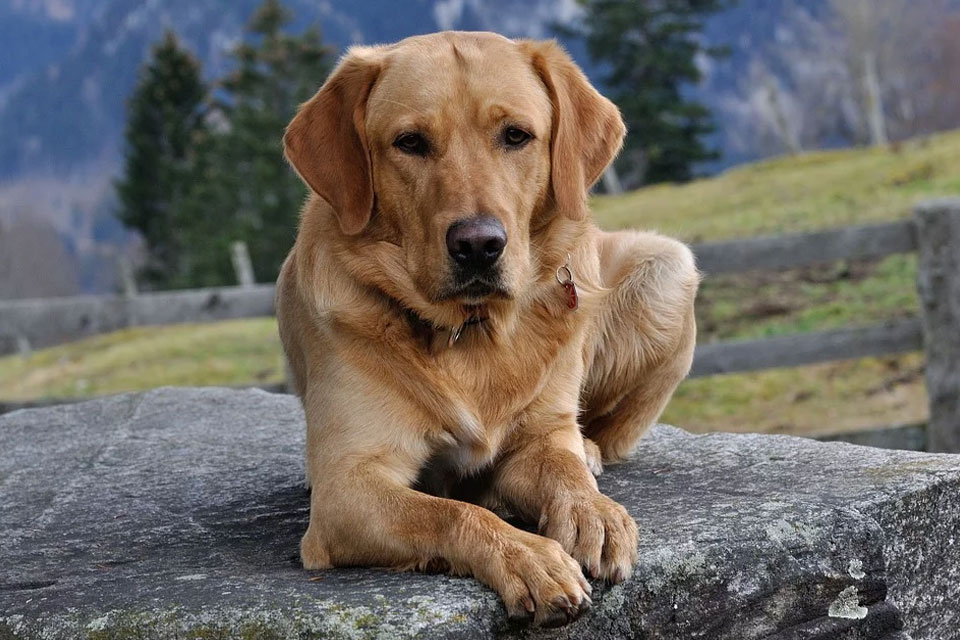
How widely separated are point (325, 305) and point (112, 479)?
133 cm

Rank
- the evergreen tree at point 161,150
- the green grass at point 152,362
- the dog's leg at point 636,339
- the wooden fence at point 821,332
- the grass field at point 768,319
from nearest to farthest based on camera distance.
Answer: the dog's leg at point 636,339, the wooden fence at point 821,332, the grass field at point 768,319, the green grass at point 152,362, the evergreen tree at point 161,150

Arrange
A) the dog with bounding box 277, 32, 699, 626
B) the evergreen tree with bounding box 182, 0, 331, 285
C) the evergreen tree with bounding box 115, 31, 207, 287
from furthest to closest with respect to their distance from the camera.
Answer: the evergreen tree with bounding box 115, 31, 207, 287 < the evergreen tree with bounding box 182, 0, 331, 285 < the dog with bounding box 277, 32, 699, 626

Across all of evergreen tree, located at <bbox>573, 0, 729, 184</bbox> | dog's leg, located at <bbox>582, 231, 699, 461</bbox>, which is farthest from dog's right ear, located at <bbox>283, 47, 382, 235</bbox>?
evergreen tree, located at <bbox>573, 0, 729, 184</bbox>

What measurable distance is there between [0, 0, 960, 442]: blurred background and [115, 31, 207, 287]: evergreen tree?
95 mm

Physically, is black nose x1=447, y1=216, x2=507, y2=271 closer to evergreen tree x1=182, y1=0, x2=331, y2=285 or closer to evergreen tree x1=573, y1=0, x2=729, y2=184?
evergreen tree x1=182, y1=0, x2=331, y2=285

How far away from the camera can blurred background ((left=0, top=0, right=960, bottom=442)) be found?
37.7 feet

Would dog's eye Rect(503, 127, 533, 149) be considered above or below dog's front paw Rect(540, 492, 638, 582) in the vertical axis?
above

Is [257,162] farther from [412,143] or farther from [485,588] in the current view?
[485,588]

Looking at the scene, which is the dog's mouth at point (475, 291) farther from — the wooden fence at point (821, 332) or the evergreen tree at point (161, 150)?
the evergreen tree at point (161, 150)

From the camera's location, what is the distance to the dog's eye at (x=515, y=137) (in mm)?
2990

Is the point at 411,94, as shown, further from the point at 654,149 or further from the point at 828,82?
the point at 828,82

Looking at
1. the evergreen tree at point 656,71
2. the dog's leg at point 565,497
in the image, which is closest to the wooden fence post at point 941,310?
the dog's leg at point 565,497

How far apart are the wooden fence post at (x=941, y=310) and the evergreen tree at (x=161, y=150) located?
3603 cm

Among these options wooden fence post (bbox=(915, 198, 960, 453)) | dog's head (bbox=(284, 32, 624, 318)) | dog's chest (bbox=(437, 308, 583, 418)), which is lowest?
wooden fence post (bbox=(915, 198, 960, 453))
